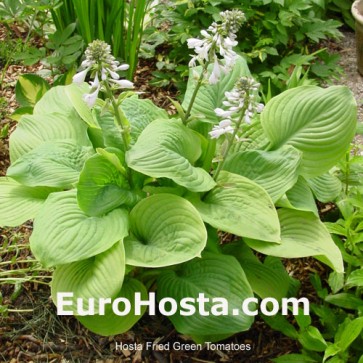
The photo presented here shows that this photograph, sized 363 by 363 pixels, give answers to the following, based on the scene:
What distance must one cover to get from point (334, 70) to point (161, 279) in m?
1.76

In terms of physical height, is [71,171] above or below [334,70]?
above

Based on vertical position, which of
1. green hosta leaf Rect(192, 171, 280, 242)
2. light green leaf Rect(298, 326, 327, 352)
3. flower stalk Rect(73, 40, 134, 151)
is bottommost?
light green leaf Rect(298, 326, 327, 352)

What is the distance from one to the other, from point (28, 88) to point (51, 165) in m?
0.81

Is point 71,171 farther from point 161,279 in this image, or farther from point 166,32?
point 166,32

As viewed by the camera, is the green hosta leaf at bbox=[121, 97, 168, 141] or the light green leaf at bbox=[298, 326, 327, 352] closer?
the light green leaf at bbox=[298, 326, 327, 352]

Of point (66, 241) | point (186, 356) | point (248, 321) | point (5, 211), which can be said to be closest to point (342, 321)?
point (248, 321)

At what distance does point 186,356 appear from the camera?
1.94 meters

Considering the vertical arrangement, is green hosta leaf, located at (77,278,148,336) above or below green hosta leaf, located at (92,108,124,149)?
below

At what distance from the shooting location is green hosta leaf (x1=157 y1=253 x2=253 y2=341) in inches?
66.2

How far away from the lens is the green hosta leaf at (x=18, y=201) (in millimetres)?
1817

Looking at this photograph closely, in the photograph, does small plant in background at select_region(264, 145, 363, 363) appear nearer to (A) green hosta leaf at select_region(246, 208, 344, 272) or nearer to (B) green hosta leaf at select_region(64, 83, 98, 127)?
(A) green hosta leaf at select_region(246, 208, 344, 272)

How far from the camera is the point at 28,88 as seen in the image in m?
2.53

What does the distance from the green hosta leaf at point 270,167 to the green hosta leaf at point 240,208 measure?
0.06m

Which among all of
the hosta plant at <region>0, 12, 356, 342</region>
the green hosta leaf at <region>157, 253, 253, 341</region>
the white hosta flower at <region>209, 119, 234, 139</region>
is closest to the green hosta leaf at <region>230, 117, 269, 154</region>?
the hosta plant at <region>0, 12, 356, 342</region>
